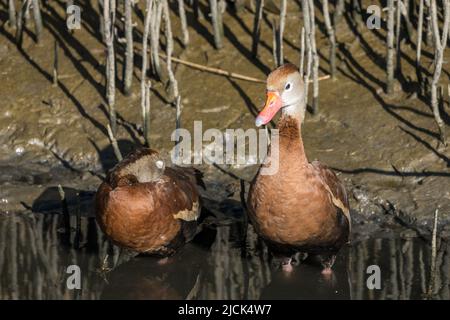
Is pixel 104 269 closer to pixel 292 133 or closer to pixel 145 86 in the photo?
pixel 292 133

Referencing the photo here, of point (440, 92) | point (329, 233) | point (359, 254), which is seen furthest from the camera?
point (440, 92)

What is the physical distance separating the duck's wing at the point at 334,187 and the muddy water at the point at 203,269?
0.51m

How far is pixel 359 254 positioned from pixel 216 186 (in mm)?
1710

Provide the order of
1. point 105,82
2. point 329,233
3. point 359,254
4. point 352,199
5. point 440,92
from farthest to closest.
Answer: point 105,82, point 440,92, point 352,199, point 359,254, point 329,233

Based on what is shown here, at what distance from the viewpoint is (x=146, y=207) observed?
28.7ft

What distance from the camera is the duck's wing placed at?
28.4ft

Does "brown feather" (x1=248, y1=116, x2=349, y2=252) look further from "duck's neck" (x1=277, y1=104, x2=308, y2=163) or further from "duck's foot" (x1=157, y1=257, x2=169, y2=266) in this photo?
"duck's foot" (x1=157, y1=257, x2=169, y2=266)

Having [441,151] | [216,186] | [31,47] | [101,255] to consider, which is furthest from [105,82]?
[441,151]

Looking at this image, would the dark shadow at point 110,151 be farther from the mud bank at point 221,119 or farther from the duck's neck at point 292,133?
the duck's neck at point 292,133

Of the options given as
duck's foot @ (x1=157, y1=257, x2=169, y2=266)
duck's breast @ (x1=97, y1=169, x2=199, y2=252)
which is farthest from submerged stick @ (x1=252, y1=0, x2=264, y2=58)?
duck's foot @ (x1=157, y1=257, x2=169, y2=266)

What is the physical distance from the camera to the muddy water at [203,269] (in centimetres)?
852

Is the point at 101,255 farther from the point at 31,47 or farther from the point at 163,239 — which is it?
the point at 31,47

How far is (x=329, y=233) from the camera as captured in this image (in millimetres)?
8547

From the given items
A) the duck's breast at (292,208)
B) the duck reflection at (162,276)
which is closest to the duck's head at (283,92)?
the duck's breast at (292,208)
